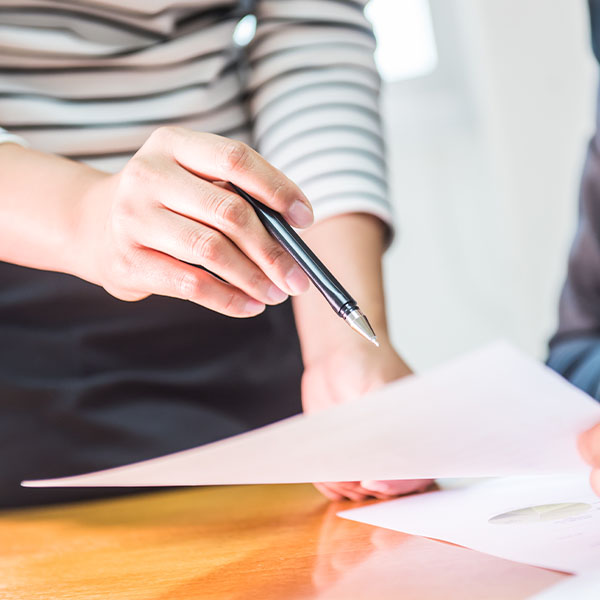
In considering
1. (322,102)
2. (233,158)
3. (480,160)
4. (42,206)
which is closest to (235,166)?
(233,158)

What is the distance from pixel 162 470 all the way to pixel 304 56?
13.7 inches

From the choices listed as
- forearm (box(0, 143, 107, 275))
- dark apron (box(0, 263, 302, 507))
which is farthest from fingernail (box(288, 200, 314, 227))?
dark apron (box(0, 263, 302, 507))

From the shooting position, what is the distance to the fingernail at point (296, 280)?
1.06 feet

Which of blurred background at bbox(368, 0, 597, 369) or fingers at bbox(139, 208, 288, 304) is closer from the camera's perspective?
fingers at bbox(139, 208, 288, 304)

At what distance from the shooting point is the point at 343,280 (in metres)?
0.48

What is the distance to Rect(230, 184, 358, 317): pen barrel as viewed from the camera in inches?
12.5

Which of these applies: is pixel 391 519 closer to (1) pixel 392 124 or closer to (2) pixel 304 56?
(2) pixel 304 56

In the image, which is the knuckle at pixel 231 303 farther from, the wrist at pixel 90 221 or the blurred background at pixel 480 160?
the blurred background at pixel 480 160

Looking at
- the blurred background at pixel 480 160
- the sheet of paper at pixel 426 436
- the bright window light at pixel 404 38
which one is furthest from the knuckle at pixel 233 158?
the bright window light at pixel 404 38

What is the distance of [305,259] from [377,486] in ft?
0.46

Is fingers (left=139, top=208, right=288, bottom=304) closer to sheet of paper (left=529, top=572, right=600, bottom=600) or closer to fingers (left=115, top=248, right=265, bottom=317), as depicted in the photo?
fingers (left=115, top=248, right=265, bottom=317)

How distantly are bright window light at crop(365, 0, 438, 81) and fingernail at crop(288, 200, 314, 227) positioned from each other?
3.80ft

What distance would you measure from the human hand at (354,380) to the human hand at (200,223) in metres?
0.12

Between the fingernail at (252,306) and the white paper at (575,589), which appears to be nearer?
the white paper at (575,589)
